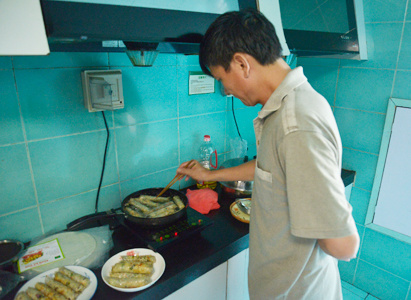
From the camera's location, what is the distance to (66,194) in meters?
1.17

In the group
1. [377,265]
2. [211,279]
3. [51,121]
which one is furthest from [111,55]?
[377,265]

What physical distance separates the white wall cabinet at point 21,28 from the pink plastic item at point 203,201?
0.92 meters

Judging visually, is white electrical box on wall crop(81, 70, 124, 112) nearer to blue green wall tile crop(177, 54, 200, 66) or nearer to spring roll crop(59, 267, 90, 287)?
blue green wall tile crop(177, 54, 200, 66)

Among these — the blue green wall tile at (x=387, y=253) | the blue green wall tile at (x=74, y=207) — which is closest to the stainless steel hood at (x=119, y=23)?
the blue green wall tile at (x=74, y=207)

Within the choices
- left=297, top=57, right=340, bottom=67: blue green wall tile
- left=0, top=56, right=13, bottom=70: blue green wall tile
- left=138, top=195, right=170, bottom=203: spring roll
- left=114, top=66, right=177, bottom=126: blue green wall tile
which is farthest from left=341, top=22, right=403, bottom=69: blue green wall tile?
left=0, top=56, right=13, bottom=70: blue green wall tile

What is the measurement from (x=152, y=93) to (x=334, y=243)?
0.97m

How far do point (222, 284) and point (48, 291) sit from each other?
0.62 m

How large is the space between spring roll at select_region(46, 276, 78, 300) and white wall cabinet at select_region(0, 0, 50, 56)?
659 millimetres

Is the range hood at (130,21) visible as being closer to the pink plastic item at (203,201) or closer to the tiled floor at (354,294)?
the pink plastic item at (203,201)

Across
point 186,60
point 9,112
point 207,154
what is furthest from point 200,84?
point 9,112

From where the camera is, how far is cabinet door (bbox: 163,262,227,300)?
3.29 feet

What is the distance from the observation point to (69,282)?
0.88 m

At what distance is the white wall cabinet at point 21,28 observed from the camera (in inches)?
21.9

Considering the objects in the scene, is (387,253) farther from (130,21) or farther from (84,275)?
(130,21)
